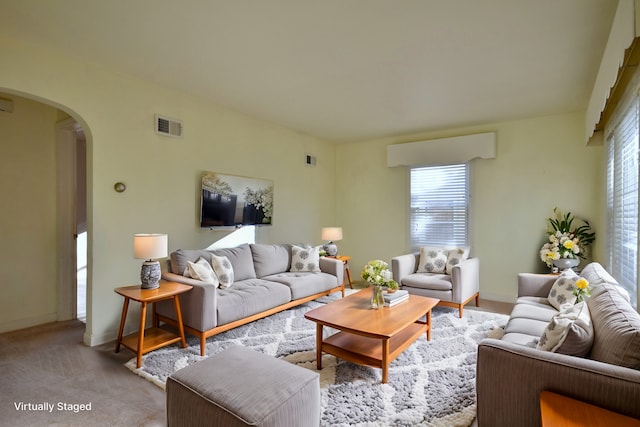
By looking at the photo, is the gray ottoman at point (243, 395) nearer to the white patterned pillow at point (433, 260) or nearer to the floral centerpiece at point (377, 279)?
the floral centerpiece at point (377, 279)

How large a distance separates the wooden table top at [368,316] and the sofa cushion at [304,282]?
86 cm

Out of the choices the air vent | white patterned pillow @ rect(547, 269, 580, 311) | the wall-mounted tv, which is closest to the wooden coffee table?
white patterned pillow @ rect(547, 269, 580, 311)

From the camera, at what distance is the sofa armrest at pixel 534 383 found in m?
1.32

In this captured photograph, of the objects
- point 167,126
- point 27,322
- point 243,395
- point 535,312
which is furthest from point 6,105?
A: point 535,312

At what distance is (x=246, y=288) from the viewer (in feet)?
11.7

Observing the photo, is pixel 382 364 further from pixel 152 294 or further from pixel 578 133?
pixel 578 133

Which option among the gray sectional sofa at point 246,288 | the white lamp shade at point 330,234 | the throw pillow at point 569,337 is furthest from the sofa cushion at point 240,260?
the throw pillow at point 569,337

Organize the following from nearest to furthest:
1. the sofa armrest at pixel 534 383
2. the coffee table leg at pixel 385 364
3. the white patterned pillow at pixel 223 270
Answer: the sofa armrest at pixel 534 383 < the coffee table leg at pixel 385 364 < the white patterned pillow at pixel 223 270

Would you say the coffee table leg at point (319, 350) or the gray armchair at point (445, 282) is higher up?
the gray armchair at point (445, 282)

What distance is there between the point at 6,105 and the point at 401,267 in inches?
193

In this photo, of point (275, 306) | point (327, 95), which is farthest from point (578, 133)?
point (275, 306)

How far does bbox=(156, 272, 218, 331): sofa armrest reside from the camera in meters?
2.92

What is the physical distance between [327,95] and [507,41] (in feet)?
6.11

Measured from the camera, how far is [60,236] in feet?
12.7
